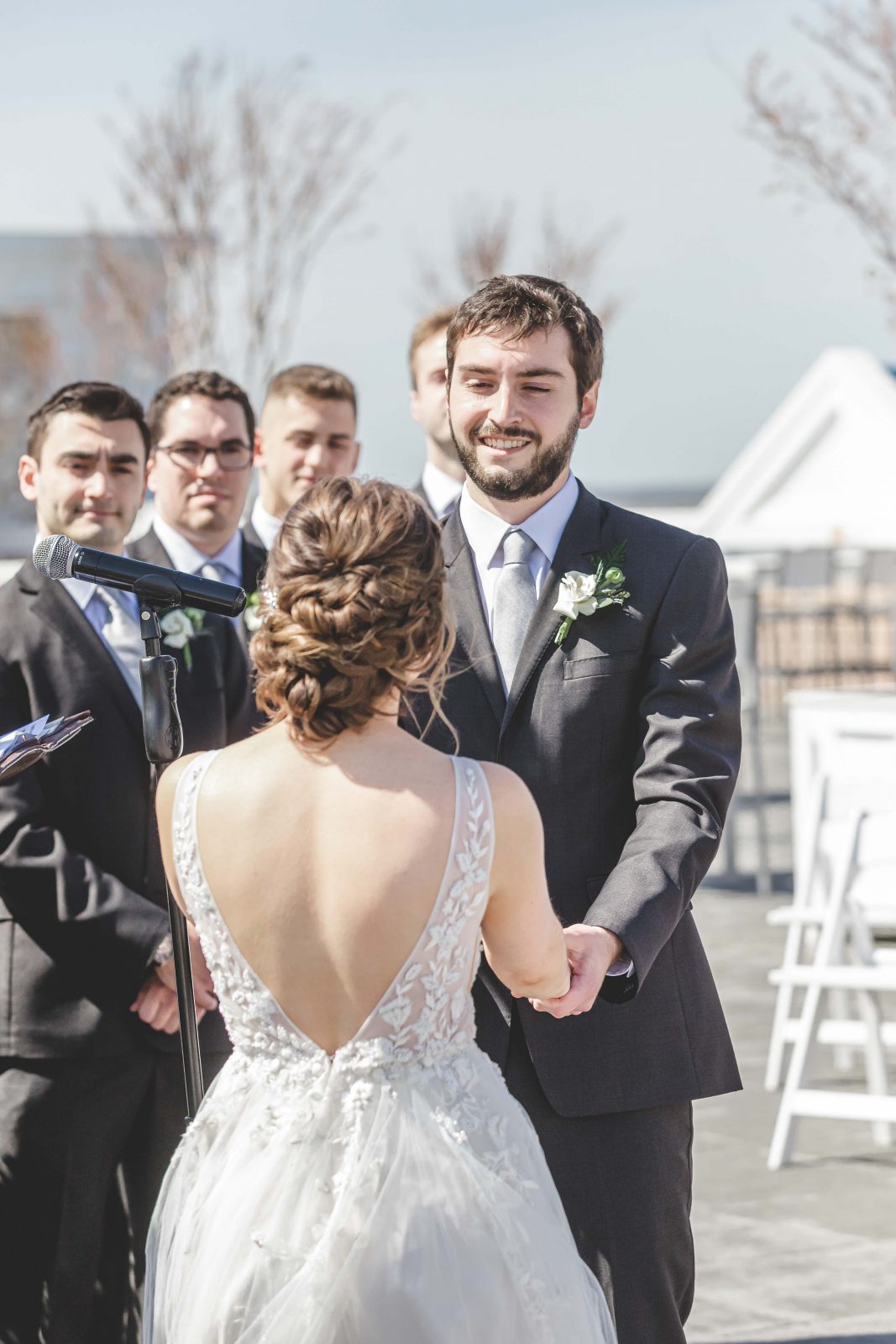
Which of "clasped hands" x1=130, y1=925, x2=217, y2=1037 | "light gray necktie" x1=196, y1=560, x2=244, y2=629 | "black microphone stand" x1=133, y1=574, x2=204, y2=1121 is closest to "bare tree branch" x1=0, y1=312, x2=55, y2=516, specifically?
"light gray necktie" x1=196, y1=560, x2=244, y2=629

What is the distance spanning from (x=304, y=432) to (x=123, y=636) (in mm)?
2125

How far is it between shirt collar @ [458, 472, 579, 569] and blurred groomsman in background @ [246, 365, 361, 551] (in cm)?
267

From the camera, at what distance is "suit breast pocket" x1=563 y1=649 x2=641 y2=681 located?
123 inches

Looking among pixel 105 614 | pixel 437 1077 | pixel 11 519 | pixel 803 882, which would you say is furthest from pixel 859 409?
pixel 11 519

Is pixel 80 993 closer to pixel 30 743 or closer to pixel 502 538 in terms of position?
pixel 30 743

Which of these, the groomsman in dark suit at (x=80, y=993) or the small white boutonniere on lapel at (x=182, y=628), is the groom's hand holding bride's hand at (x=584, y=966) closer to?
the groomsman in dark suit at (x=80, y=993)

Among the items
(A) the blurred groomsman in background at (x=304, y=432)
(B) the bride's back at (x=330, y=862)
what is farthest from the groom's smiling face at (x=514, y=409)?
(A) the blurred groomsman in background at (x=304, y=432)

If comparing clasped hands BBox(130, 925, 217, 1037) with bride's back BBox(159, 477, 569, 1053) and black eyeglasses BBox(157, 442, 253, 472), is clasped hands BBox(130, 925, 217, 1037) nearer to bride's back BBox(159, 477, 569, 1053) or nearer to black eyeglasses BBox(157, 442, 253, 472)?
bride's back BBox(159, 477, 569, 1053)

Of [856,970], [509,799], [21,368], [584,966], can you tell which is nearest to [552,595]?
[584,966]

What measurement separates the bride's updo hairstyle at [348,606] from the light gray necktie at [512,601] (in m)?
0.78

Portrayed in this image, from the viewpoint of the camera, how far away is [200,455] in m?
5.18

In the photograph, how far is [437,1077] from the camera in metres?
2.44

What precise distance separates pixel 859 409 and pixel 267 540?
15.3 metres

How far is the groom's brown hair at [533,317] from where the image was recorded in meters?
3.12
